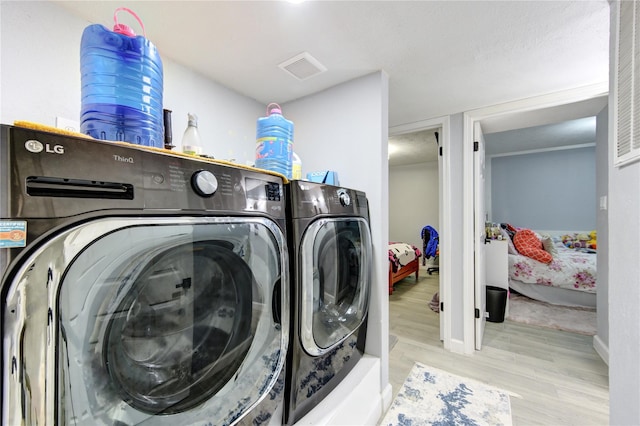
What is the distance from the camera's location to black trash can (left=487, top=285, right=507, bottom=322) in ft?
8.87

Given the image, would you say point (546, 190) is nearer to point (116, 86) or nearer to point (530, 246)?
point (530, 246)

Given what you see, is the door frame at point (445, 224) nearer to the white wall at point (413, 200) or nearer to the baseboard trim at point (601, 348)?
the baseboard trim at point (601, 348)

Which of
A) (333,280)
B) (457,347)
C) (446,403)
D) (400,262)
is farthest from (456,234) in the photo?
(400,262)

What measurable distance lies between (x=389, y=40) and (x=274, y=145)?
83 centimetres

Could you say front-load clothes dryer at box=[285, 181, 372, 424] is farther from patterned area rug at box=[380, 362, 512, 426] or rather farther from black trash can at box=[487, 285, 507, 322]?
black trash can at box=[487, 285, 507, 322]

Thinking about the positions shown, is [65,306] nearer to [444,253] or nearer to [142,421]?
[142,421]

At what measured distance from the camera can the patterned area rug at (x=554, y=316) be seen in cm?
266

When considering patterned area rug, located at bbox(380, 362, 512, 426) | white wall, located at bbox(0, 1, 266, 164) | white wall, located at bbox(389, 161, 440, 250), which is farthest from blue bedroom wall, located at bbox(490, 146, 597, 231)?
white wall, located at bbox(0, 1, 266, 164)

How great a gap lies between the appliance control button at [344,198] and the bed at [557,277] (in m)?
3.59

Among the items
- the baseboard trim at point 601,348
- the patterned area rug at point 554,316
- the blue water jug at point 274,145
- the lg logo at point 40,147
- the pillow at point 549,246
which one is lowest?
the patterned area rug at point 554,316

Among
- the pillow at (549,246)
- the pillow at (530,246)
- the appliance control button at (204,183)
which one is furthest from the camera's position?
the pillow at (549,246)

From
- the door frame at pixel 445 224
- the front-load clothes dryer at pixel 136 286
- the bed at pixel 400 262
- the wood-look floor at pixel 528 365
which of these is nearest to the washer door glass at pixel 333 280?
the front-load clothes dryer at pixel 136 286

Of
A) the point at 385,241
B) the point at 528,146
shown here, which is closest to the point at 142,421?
the point at 385,241

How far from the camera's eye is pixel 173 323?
0.68 m
